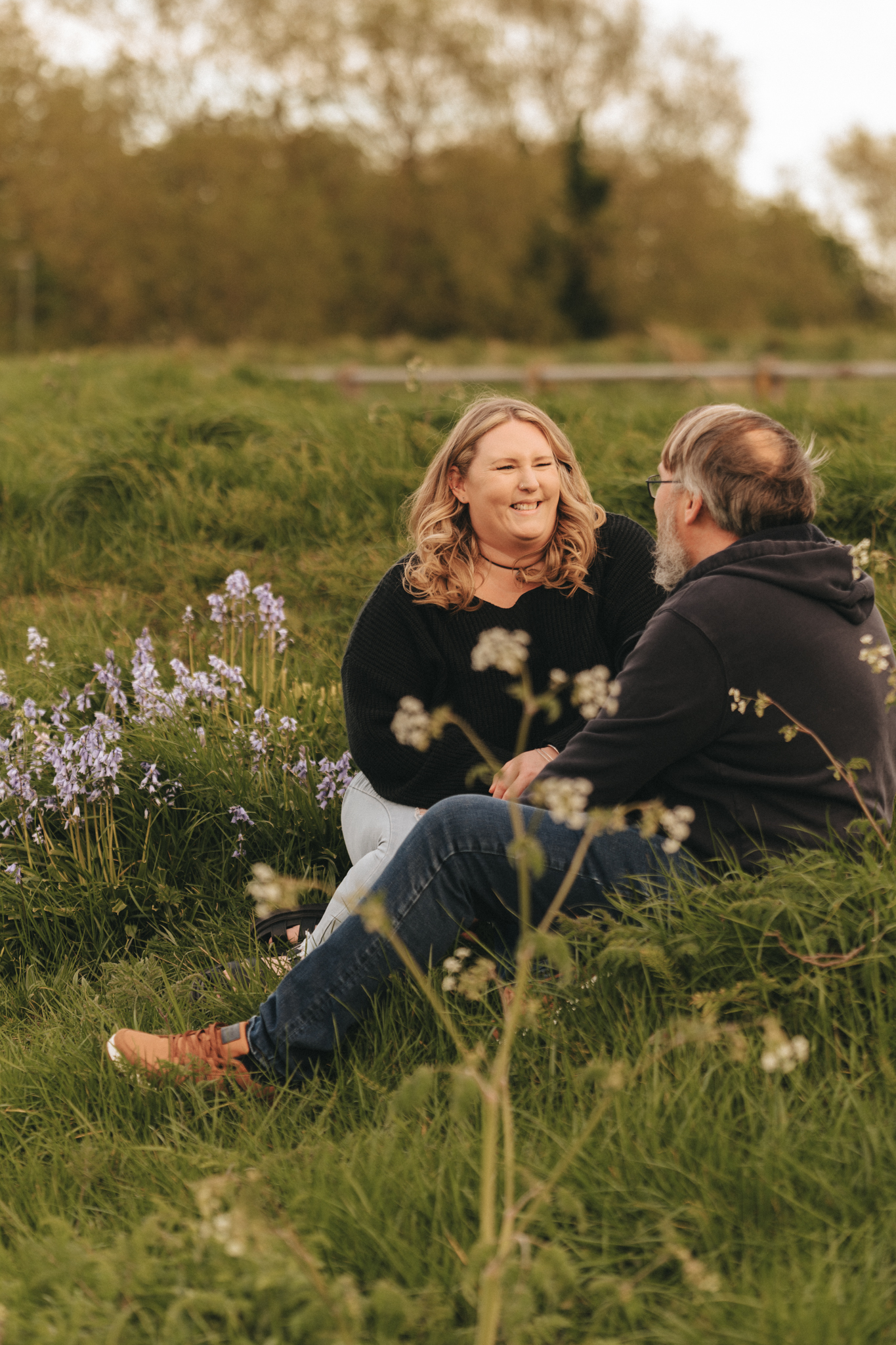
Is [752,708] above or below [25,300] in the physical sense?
below

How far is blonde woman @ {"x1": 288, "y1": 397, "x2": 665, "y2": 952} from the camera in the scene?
335 centimetres

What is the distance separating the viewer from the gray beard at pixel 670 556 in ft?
9.18

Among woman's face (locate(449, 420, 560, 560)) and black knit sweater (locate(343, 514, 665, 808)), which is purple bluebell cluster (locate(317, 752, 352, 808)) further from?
woman's face (locate(449, 420, 560, 560))

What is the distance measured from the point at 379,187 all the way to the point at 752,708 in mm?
35625

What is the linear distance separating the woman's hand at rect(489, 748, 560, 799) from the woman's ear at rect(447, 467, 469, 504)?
89 cm

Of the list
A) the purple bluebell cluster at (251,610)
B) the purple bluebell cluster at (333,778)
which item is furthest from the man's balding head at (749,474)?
the purple bluebell cluster at (251,610)

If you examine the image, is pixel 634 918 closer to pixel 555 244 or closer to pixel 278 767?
pixel 278 767

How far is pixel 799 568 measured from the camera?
2.53m

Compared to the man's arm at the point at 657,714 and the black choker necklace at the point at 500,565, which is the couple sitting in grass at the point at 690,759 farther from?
the black choker necklace at the point at 500,565

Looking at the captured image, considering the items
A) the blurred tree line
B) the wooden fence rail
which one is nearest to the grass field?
the wooden fence rail

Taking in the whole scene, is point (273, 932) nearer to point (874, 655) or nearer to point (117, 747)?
point (117, 747)

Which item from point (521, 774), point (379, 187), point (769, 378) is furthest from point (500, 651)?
point (379, 187)

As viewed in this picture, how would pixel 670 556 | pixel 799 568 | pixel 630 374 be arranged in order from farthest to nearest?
pixel 630 374
pixel 670 556
pixel 799 568

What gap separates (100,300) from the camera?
33.1m
